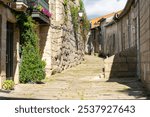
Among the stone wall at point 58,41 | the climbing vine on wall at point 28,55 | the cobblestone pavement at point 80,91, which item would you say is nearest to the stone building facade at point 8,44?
the climbing vine on wall at point 28,55

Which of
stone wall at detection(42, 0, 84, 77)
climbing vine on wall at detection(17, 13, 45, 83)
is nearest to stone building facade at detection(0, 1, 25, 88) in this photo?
climbing vine on wall at detection(17, 13, 45, 83)

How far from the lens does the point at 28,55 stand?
13289mm

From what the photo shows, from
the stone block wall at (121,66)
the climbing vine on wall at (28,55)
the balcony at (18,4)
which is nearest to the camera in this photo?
the balcony at (18,4)

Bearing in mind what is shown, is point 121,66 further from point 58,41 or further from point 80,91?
point 80,91

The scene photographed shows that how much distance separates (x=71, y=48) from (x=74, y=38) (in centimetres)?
145

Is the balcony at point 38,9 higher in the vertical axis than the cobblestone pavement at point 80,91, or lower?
higher

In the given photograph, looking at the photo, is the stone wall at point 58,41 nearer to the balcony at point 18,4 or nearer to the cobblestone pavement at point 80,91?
the cobblestone pavement at point 80,91

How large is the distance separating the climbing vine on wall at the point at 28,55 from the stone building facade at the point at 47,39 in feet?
0.72

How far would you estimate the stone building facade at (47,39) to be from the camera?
11.5 m

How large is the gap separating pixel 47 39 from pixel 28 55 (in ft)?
10.0

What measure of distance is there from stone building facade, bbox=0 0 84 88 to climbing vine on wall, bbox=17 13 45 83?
218 mm

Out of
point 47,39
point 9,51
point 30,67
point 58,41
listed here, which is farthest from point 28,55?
point 58,41

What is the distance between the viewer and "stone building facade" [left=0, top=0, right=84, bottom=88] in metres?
11.5

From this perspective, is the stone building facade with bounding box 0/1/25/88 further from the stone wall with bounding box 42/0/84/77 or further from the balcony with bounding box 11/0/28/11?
the stone wall with bounding box 42/0/84/77
